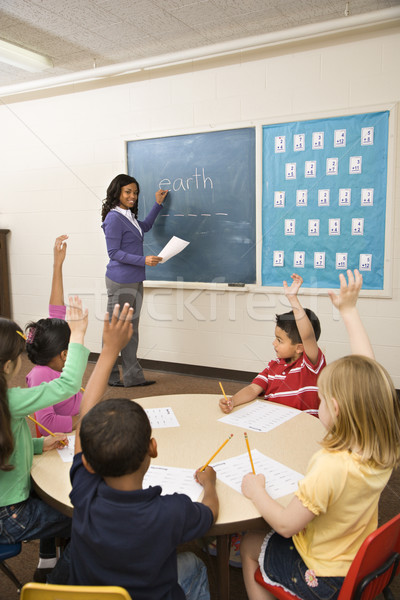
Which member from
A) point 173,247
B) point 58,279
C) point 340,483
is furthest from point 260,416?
point 173,247

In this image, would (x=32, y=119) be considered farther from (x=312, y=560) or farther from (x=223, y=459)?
(x=312, y=560)

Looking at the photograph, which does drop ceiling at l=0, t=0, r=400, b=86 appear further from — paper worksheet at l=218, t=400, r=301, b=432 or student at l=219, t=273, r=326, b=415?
paper worksheet at l=218, t=400, r=301, b=432

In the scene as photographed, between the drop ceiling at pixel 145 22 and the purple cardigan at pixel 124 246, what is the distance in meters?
1.28

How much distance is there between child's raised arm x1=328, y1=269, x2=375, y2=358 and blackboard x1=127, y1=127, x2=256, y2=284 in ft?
7.38

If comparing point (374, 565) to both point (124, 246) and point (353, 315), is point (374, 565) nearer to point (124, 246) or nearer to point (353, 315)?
point (353, 315)

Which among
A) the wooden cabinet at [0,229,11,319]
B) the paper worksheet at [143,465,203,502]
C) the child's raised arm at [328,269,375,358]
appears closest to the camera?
the paper worksheet at [143,465,203,502]

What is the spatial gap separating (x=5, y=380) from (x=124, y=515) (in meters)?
0.59

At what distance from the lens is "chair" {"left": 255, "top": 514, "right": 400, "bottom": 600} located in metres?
0.98

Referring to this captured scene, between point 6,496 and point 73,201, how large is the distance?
12.0 feet

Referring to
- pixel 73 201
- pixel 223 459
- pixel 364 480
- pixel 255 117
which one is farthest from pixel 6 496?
pixel 73 201

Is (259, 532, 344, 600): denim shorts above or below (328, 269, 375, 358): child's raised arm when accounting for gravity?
below

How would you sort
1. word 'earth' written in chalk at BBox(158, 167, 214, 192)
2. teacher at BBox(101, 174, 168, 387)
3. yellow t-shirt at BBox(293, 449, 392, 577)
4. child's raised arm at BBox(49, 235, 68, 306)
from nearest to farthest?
yellow t-shirt at BBox(293, 449, 392, 577) → child's raised arm at BBox(49, 235, 68, 306) → teacher at BBox(101, 174, 168, 387) → word 'earth' written in chalk at BBox(158, 167, 214, 192)

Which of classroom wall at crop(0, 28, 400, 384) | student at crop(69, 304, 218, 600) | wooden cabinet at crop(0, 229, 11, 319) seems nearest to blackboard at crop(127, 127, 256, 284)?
classroom wall at crop(0, 28, 400, 384)

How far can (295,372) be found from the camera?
1.98 meters
